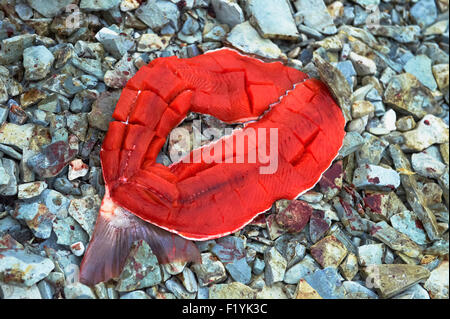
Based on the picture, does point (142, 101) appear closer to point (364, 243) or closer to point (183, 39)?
point (183, 39)

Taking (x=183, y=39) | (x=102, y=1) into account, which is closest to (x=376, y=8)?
(x=183, y=39)

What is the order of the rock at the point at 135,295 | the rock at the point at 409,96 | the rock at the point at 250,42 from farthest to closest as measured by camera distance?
the rock at the point at 409,96
the rock at the point at 250,42
the rock at the point at 135,295

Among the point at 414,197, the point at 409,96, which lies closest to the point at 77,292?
the point at 414,197

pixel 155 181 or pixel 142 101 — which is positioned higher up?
pixel 142 101

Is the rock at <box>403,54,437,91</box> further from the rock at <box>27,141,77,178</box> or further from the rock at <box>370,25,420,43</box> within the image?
the rock at <box>27,141,77,178</box>

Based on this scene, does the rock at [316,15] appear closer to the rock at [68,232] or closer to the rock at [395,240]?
the rock at [395,240]

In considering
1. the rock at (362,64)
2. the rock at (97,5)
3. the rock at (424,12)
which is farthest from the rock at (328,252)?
the rock at (424,12)
